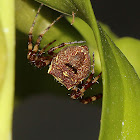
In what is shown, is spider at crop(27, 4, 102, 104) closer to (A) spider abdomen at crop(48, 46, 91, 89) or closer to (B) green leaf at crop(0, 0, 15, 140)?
(A) spider abdomen at crop(48, 46, 91, 89)

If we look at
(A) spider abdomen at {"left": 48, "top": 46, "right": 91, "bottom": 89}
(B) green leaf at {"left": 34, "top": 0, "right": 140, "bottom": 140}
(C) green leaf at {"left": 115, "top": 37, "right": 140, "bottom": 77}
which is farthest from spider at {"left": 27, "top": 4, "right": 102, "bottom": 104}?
(B) green leaf at {"left": 34, "top": 0, "right": 140, "bottom": 140}

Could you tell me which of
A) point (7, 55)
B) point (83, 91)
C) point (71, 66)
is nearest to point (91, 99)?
point (83, 91)

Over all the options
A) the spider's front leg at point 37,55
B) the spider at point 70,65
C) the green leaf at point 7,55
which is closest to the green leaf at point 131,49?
the spider at point 70,65

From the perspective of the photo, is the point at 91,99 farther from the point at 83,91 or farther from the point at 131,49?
the point at 131,49

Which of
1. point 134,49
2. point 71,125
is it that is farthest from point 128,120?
point 71,125

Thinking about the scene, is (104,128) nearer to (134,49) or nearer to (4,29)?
(4,29)

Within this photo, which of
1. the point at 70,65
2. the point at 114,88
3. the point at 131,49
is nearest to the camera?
the point at 114,88

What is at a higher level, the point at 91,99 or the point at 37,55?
the point at 37,55
